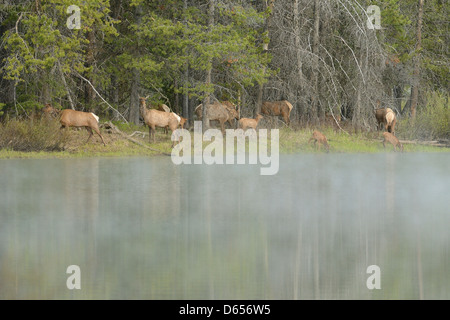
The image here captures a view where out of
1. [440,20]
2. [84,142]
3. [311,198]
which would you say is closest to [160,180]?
[311,198]

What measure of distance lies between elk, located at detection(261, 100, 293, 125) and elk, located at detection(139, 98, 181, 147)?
4.91 m

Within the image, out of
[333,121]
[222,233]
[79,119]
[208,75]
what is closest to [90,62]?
[208,75]

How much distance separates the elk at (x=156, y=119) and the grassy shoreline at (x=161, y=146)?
0.55 meters

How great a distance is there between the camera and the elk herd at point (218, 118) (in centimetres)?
2300

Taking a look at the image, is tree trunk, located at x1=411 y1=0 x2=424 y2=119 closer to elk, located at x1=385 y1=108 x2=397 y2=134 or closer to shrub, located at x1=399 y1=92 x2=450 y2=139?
shrub, located at x1=399 y1=92 x2=450 y2=139

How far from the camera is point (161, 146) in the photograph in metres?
23.8

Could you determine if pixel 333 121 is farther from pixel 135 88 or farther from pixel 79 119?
pixel 79 119

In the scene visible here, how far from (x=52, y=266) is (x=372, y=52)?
854 inches

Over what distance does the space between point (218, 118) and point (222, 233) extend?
15.7m

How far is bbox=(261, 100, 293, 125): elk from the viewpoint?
2806cm

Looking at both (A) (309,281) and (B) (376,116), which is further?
(B) (376,116)

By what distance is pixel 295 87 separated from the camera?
95.3 feet

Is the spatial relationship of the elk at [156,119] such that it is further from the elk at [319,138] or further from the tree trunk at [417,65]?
the tree trunk at [417,65]
